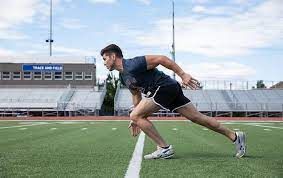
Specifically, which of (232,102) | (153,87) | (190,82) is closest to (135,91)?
(153,87)

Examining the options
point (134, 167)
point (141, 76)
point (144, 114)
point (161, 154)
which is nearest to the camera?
point (134, 167)

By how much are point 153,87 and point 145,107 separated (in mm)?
303

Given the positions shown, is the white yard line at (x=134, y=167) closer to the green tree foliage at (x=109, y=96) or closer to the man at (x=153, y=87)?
the man at (x=153, y=87)

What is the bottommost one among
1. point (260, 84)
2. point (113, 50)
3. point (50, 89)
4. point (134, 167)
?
point (134, 167)

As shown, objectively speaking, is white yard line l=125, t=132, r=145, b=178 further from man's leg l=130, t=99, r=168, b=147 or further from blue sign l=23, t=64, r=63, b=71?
blue sign l=23, t=64, r=63, b=71

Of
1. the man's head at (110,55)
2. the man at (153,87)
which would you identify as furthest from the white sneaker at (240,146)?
the man's head at (110,55)

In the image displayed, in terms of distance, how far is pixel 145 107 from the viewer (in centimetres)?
629

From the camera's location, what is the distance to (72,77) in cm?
6184

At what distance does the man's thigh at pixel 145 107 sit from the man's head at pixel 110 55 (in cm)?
61

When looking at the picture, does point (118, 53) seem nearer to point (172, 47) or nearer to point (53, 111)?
point (53, 111)

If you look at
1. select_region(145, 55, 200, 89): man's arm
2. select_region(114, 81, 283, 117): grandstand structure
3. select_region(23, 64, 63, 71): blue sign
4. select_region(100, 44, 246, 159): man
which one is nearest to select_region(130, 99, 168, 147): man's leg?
select_region(100, 44, 246, 159): man

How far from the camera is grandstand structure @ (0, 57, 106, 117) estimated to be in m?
49.2

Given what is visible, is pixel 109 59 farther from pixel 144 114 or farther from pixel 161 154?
pixel 161 154

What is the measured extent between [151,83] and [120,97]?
4714 centimetres
